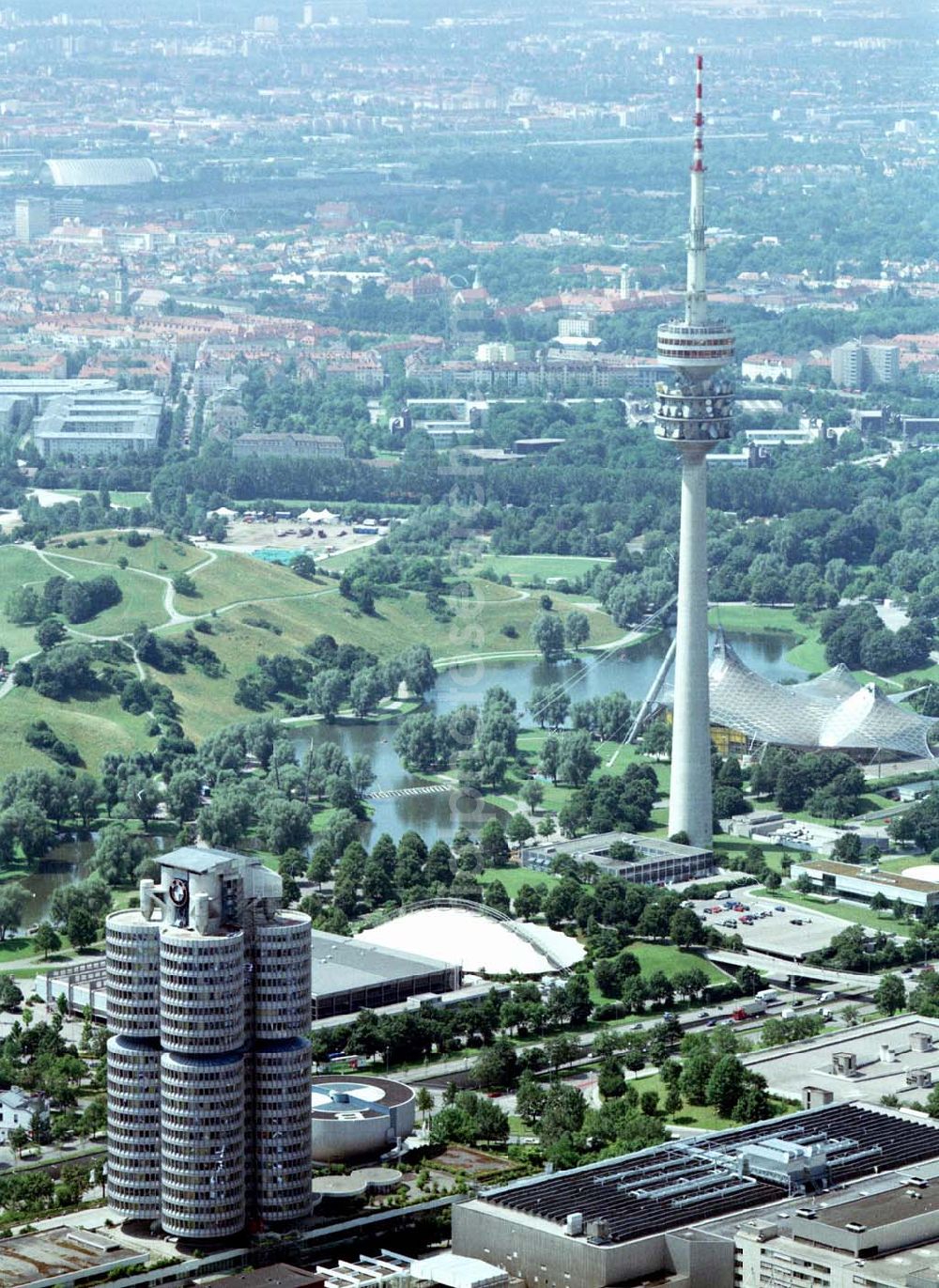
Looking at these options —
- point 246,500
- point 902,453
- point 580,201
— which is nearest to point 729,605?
point 246,500

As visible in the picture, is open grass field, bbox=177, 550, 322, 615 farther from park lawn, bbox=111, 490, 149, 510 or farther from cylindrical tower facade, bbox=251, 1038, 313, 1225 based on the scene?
cylindrical tower facade, bbox=251, 1038, 313, 1225

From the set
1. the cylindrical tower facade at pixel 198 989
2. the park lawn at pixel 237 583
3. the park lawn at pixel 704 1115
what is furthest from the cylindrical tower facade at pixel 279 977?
the park lawn at pixel 237 583

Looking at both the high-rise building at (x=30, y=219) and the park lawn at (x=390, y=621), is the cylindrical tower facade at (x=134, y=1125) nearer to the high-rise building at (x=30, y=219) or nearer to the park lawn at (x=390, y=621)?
the park lawn at (x=390, y=621)

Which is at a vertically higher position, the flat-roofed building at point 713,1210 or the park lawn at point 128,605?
the flat-roofed building at point 713,1210

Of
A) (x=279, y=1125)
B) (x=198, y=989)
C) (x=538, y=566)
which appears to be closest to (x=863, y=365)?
(x=538, y=566)

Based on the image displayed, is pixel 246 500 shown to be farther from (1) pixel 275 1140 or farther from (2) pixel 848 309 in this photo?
(1) pixel 275 1140

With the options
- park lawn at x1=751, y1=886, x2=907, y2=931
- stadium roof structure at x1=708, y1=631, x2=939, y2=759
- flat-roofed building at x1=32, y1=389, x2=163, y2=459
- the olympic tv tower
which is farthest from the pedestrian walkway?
flat-roofed building at x1=32, y1=389, x2=163, y2=459
